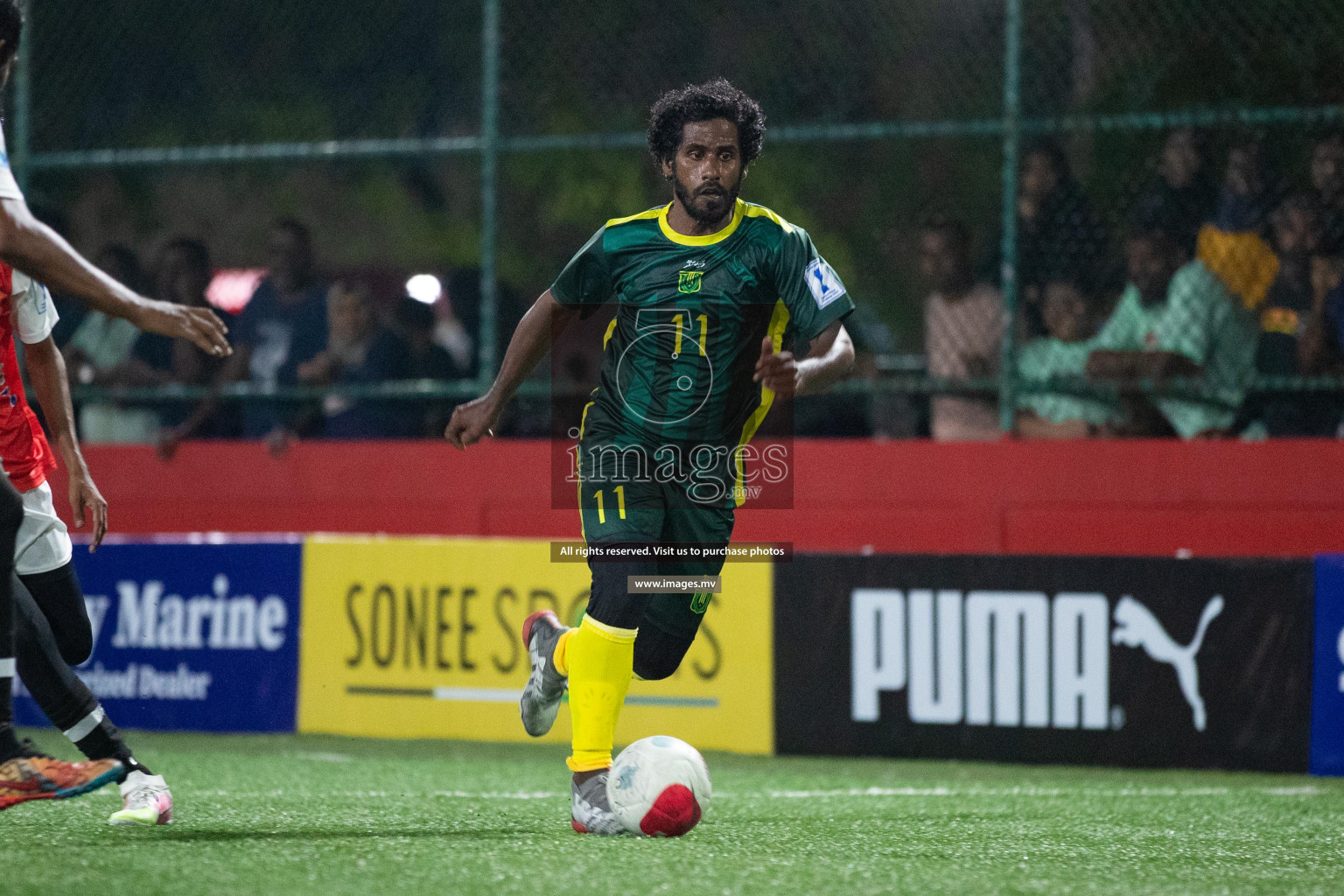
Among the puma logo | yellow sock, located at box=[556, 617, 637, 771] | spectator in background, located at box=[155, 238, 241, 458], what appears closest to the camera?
yellow sock, located at box=[556, 617, 637, 771]

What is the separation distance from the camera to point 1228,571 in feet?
24.0

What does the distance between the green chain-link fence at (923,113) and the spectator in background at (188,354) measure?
21cm

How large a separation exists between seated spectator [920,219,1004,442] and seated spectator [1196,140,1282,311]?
106 centimetres

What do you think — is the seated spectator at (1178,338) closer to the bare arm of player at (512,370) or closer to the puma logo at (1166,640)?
the puma logo at (1166,640)

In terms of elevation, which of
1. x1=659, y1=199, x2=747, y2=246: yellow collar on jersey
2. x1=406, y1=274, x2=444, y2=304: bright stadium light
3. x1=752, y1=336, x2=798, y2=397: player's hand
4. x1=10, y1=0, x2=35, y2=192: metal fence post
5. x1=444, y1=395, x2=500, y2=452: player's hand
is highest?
x1=10, y1=0, x2=35, y2=192: metal fence post

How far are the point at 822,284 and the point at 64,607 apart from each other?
2.43 meters

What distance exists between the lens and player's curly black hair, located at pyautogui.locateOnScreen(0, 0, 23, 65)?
4.43m

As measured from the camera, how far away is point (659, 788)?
4.68m

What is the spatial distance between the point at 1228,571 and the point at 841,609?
5.50 feet

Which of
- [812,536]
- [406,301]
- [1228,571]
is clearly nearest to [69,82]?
[406,301]

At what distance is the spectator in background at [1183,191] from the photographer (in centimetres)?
810

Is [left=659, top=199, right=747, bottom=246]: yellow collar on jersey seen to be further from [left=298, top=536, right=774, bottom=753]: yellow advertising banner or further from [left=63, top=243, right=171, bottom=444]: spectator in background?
[left=63, top=243, right=171, bottom=444]: spectator in background

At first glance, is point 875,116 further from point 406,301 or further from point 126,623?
point 126,623

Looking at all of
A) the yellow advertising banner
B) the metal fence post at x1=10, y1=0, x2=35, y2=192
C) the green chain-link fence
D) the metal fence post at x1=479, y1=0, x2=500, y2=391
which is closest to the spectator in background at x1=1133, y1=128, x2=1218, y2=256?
the green chain-link fence
